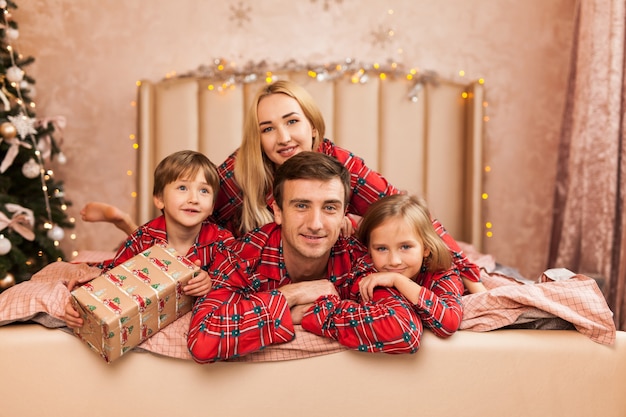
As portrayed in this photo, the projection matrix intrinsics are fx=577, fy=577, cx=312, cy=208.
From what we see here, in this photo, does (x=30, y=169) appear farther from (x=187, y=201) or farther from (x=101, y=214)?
(x=187, y=201)

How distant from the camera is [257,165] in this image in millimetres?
2162

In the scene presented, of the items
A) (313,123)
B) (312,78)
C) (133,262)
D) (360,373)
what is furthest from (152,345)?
(312,78)

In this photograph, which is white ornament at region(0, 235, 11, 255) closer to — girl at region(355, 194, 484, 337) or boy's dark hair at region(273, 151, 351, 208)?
boy's dark hair at region(273, 151, 351, 208)

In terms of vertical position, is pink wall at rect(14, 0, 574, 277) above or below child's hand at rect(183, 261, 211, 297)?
above

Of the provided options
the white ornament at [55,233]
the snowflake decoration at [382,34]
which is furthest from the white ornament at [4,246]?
the snowflake decoration at [382,34]

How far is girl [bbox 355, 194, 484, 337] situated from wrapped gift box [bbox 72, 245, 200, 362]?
0.51 metres

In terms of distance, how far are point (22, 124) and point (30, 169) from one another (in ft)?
0.73

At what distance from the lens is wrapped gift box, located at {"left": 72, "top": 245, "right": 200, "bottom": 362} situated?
1396 mm

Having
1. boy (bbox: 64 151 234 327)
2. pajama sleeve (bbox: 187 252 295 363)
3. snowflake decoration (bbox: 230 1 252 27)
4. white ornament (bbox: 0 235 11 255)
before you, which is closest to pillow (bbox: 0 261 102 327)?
boy (bbox: 64 151 234 327)

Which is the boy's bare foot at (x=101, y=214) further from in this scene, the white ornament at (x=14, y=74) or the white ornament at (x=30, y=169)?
the white ornament at (x=14, y=74)

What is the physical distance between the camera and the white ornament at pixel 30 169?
2881 mm

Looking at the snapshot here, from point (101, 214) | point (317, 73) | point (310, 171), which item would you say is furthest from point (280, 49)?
point (310, 171)

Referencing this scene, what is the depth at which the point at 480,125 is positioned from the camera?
10.7ft

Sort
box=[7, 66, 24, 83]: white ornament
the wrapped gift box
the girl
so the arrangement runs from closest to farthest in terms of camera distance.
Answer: the wrapped gift box < the girl < box=[7, 66, 24, 83]: white ornament
